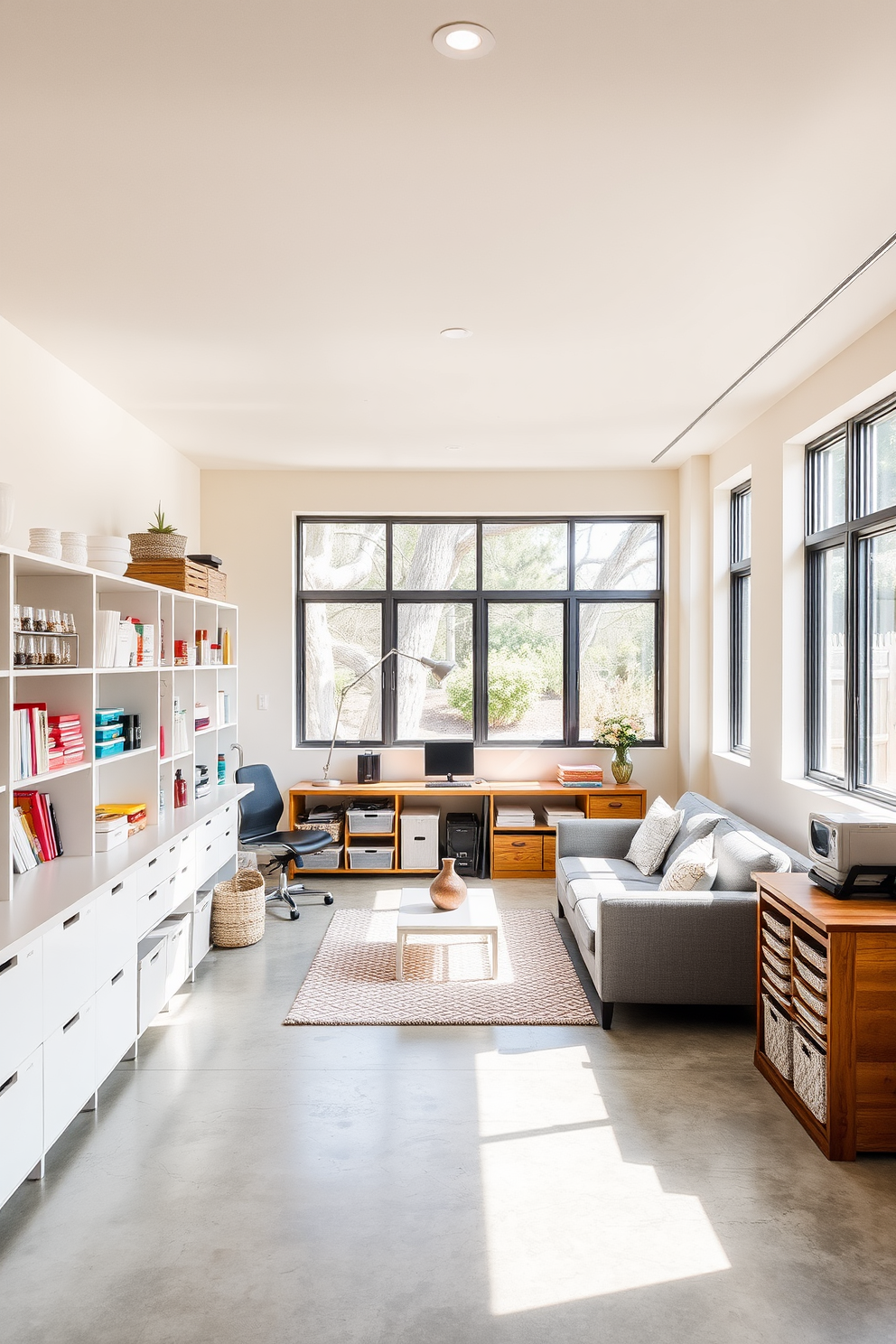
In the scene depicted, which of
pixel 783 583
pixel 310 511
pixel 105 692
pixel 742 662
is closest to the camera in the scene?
pixel 105 692

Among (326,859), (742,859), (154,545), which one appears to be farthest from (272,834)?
(742,859)

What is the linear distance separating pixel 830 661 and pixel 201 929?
3.54m

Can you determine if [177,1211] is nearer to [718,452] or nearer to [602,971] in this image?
[602,971]

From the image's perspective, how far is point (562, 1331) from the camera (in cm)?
204

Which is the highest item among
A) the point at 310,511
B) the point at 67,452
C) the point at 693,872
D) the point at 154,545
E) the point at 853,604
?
the point at 310,511

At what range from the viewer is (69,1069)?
280cm

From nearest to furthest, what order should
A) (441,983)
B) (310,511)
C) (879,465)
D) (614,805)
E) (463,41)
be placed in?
(463,41), (879,465), (441,983), (614,805), (310,511)

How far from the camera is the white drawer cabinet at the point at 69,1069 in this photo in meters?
2.64

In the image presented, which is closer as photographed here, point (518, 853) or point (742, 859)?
point (742, 859)

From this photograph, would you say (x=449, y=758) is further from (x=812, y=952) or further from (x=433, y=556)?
(x=812, y=952)

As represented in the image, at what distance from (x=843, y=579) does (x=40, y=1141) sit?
4.09 meters

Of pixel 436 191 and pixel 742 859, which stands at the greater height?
pixel 436 191

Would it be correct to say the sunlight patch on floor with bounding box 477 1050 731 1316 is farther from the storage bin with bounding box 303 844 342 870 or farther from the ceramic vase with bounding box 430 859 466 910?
the storage bin with bounding box 303 844 342 870

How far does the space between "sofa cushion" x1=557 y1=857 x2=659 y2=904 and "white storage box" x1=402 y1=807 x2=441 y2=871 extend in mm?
1357
